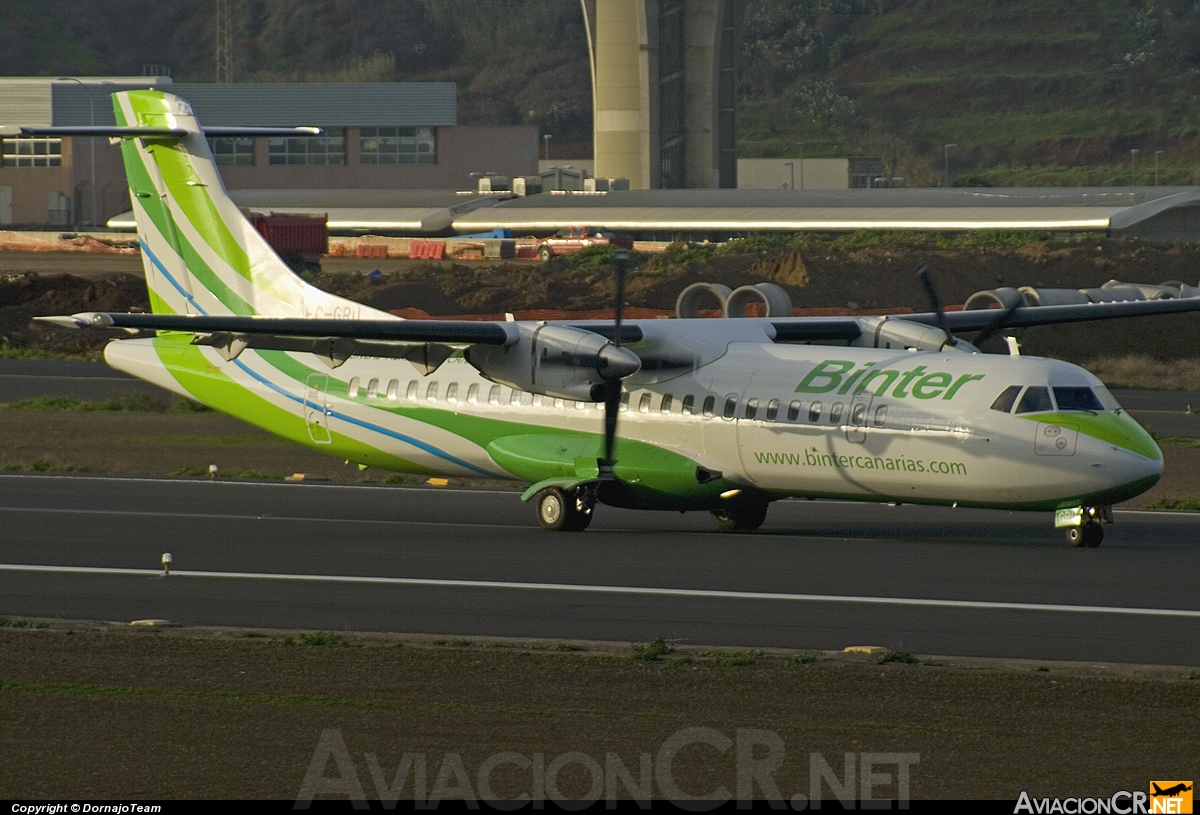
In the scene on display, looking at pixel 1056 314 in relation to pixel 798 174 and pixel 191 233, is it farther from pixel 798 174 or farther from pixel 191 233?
pixel 798 174

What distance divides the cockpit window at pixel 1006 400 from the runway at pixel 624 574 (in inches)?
73.7

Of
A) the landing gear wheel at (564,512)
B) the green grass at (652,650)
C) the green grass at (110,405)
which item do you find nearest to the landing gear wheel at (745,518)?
the landing gear wheel at (564,512)

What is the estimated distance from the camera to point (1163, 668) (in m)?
14.5

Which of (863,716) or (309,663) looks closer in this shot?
(863,716)

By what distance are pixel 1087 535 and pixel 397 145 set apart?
10474 cm

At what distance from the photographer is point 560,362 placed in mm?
23438

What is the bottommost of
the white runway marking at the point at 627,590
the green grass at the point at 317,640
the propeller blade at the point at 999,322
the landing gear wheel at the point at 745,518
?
the green grass at the point at 317,640

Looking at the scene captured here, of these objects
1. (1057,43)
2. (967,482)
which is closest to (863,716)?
(967,482)

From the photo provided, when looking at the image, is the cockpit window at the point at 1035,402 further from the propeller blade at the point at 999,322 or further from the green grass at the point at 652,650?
the green grass at the point at 652,650

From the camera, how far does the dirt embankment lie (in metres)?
54.2

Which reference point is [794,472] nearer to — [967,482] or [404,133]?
[967,482]

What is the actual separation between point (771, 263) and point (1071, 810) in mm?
57710

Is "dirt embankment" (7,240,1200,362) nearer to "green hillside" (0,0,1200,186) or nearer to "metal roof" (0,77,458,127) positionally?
"metal roof" (0,77,458,127)

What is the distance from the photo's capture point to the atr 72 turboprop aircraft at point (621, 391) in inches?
838
